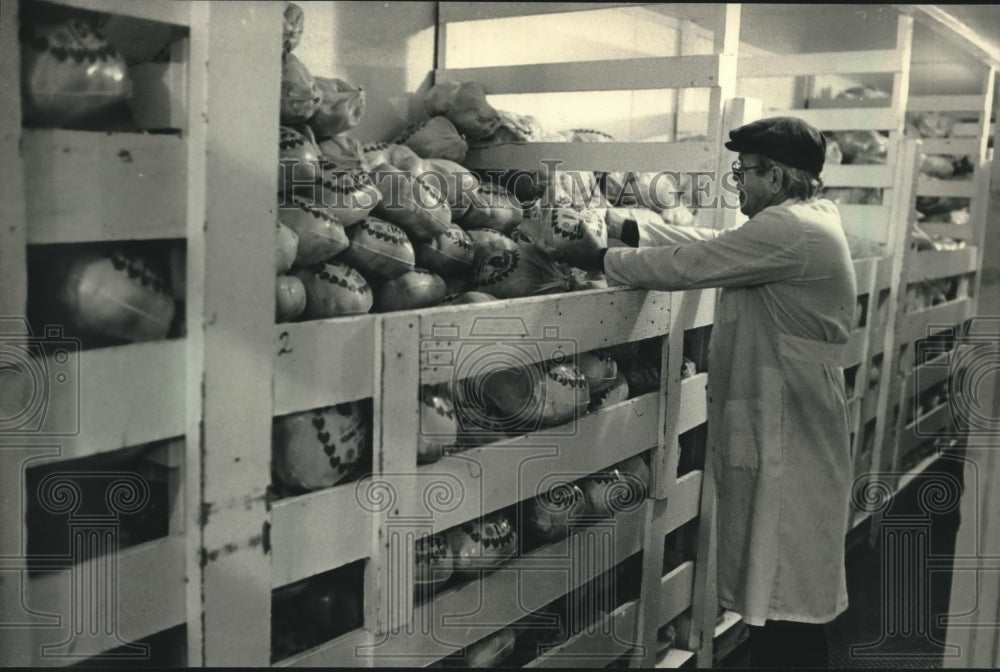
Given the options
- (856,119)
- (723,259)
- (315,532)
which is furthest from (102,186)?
(856,119)

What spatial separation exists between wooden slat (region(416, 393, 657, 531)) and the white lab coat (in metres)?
0.26

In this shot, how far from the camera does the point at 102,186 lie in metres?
1.37

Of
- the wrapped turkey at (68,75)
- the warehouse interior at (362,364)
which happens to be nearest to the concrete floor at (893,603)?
the warehouse interior at (362,364)

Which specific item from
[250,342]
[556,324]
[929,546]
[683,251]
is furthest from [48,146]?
[929,546]

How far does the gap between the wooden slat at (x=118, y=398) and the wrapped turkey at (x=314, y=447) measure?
0.28m

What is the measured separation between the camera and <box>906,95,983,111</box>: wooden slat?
19.3 ft

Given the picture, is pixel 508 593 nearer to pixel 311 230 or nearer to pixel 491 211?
pixel 311 230

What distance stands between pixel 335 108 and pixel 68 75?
1093mm

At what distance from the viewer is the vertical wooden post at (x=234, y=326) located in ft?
4.88

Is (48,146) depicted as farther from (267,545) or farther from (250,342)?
(267,545)

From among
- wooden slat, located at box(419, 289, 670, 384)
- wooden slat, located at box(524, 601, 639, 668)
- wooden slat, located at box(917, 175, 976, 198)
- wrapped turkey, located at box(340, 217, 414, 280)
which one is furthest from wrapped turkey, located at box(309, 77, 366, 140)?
wooden slat, located at box(917, 175, 976, 198)

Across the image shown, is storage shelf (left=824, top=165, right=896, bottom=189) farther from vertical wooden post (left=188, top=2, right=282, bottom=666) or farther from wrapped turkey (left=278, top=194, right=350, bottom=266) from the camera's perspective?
vertical wooden post (left=188, top=2, right=282, bottom=666)

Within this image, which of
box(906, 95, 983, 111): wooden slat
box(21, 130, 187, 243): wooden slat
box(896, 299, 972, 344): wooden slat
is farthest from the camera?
box(906, 95, 983, 111): wooden slat

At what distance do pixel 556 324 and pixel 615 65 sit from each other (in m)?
1.20
